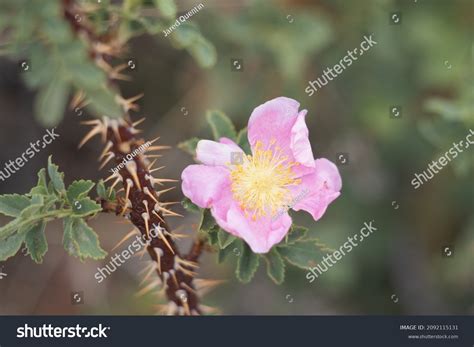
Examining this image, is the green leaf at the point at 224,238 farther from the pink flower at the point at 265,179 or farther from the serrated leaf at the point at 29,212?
the serrated leaf at the point at 29,212

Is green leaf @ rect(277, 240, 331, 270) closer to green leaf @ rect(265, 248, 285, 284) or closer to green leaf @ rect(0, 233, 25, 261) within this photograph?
green leaf @ rect(265, 248, 285, 284)

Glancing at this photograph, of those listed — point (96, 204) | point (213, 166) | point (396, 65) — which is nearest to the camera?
point (96, 204)

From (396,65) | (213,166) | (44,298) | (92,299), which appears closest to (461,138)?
(396,65)

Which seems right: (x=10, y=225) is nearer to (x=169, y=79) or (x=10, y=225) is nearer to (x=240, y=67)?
(x=240, y=67)

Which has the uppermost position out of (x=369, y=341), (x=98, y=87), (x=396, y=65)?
(x=396, y=65)

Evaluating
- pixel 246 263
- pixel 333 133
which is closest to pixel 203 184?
pixel 246 263

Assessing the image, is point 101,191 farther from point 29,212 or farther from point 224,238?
point 224,238

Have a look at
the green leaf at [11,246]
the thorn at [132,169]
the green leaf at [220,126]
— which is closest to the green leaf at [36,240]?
the green leaf at [11,246]
